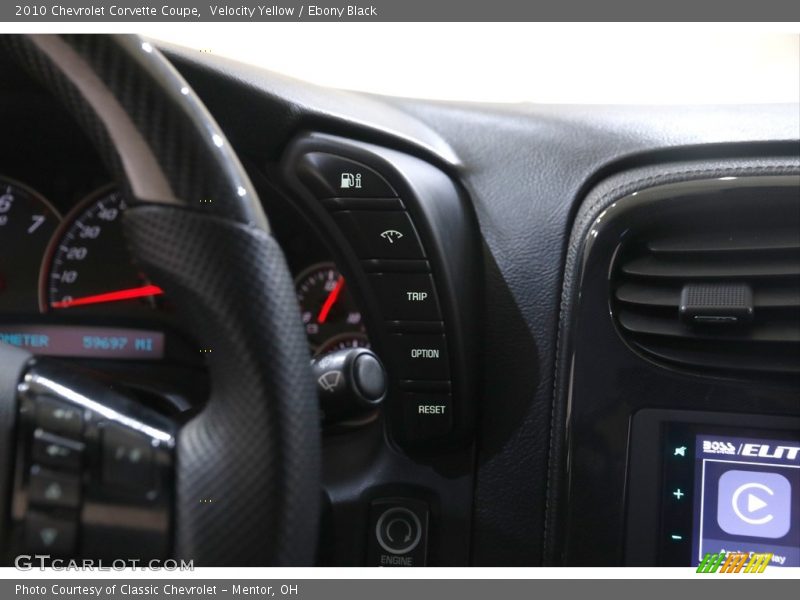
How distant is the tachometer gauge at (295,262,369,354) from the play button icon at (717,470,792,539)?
1.76 ft

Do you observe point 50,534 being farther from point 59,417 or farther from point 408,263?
point 408,263

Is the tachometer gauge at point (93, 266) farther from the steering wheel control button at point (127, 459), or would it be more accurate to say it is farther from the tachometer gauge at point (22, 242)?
the steering wheel control button at point (127, 459)

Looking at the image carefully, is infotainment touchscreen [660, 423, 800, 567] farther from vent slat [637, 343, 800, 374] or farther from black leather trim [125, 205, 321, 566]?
black leather trim [125, 205, 321, 566]

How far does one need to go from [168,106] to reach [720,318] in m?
0.54

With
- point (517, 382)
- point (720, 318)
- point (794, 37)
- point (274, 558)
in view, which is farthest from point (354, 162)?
point (794, 37)

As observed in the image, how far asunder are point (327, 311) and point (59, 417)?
720 mm

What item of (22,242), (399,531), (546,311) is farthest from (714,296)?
(22,242)

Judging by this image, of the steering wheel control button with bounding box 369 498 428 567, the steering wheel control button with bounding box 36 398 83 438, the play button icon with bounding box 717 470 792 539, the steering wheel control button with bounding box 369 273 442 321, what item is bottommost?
the steering wheel control button with bounding box 369 498 428 567

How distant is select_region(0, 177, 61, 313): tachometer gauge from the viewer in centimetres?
131

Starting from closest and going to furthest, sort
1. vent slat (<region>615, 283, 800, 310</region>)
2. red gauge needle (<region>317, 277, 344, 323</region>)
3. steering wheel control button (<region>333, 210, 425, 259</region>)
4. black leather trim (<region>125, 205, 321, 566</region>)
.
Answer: black leather trim (<region>125, 205, 321, 566</region>) → vent slat (<region>615, 283, 800, 310</region>) → steering wheel control button (<region>333, 210, 425, 259</region>) → red gauge needle (<region>317, 277, 344, 323</region>)

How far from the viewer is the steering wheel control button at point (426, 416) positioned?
94cm

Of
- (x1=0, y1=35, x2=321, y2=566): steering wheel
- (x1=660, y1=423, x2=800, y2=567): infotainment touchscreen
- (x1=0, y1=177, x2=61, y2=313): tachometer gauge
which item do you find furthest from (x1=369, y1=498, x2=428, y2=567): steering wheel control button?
(x1=0, y1=177, x2=61, y2=313): tachometer gauge

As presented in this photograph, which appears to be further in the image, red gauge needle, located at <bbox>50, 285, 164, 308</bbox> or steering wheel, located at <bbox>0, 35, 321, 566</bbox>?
red gauge needle, located at <bbox>50, 285, 164, 308</bbox>

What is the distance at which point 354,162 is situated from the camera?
94 centimetres
